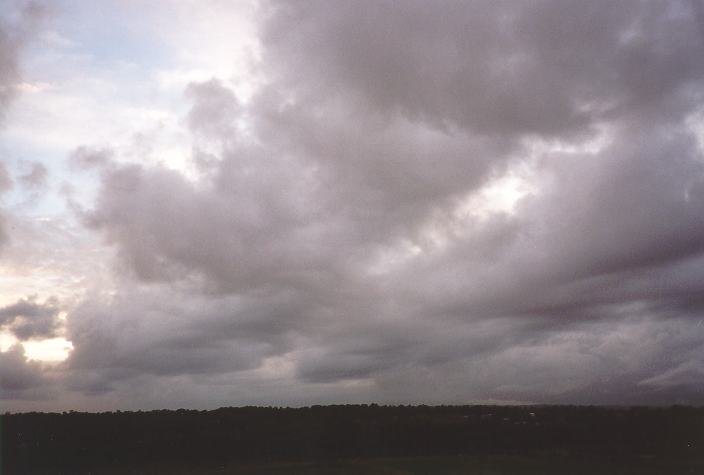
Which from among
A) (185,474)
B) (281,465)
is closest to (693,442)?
(281,465)

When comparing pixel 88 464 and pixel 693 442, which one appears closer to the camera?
pixel 88 464

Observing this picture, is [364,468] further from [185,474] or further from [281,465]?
[185,474]

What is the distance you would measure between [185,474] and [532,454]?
66.2 metres

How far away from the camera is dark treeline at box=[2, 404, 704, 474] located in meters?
121

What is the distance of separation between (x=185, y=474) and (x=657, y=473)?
7508 cm

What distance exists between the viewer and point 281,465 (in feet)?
349

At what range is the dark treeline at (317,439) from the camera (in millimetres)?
121188

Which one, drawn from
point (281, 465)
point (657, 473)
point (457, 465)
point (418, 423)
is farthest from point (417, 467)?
point (418, 423)

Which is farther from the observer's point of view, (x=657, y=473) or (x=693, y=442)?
(x=693, y=442)

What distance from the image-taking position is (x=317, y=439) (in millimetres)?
136875

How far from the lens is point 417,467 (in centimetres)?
9825

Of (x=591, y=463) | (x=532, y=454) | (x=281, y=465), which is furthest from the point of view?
(x=532, y=454)

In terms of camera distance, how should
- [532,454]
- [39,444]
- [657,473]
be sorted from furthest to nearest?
[39,444] → [532,454] → [657,473]

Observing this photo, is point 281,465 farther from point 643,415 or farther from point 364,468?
point 643,415
